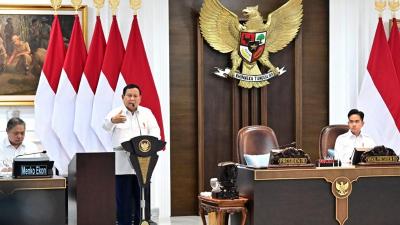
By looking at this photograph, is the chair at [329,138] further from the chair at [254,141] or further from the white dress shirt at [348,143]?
the chair at [254,141]

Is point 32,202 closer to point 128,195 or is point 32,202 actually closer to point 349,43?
point 128,195

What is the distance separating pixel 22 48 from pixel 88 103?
0.99 meters

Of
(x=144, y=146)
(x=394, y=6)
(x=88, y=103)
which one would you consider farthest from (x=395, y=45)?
(x=144, y=146)

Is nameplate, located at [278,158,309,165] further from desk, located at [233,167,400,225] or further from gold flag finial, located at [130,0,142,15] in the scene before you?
gold flag finial, located at [130,0,142,15]

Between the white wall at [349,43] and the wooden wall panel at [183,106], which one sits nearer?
the wooden wall panel at [183,106]

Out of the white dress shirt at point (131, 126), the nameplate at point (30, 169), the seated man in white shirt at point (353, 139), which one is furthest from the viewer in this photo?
the seated man in white shirt at point (353, 139)

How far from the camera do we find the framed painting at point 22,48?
322 inches

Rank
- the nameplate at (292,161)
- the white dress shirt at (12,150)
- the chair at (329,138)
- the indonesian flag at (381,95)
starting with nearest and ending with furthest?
the nameplate at (292,161) → the white dress shirt at (12,150) → the chair at (329,138) → the indonesian flag at (381,95)

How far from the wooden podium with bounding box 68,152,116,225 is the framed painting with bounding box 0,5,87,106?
2504mm

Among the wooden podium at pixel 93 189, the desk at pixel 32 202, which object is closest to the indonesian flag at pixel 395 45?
the wooden podium at pixel 93 189

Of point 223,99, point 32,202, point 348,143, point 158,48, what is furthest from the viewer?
point 223,99

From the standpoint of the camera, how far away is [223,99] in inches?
361

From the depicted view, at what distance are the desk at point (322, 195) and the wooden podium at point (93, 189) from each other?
116 centimetres

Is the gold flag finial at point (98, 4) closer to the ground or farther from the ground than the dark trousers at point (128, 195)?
farther from the ground
